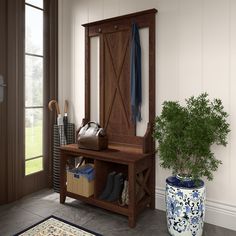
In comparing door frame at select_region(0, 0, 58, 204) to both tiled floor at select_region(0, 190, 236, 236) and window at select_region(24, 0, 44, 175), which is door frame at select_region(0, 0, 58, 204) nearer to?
window at select_region(24, 0, 44, 175)

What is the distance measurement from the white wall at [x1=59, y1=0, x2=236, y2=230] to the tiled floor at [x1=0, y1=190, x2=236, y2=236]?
0.82 feet

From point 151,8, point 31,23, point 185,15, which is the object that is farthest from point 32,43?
point 185,15

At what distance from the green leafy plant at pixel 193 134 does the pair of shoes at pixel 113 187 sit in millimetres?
602

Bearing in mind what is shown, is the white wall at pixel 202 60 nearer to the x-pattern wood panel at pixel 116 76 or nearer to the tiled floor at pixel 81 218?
the tiled floor at pixel 81 218

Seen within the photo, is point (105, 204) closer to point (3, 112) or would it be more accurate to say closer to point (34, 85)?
point (3, 112)

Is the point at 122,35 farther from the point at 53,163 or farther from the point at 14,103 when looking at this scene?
the point at 53,163

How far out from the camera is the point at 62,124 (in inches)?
123

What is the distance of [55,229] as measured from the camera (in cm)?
227

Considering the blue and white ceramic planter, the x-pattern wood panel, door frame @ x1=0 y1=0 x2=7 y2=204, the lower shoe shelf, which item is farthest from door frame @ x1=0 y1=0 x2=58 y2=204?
the blue and white ceramic planter

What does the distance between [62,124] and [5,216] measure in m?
1.19

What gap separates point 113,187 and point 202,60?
158 centimetres

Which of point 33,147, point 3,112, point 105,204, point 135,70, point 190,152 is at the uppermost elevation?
point 135,70

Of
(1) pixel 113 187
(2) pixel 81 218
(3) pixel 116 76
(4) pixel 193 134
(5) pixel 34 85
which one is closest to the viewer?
(4) pixel 193 134

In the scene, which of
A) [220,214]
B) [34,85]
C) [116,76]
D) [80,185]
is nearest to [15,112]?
[34,85]
